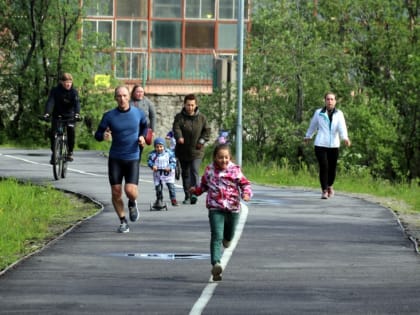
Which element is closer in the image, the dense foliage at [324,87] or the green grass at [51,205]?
the green grass at [51,205]

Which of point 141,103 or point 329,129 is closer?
point 141,103

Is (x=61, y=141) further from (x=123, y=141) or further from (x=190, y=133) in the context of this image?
(x=123, y=141)

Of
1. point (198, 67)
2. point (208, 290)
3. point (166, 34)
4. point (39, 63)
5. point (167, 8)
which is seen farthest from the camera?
point (167, 8)

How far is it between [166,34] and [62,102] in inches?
1596

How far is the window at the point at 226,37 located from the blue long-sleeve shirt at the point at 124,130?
4899 centimetres

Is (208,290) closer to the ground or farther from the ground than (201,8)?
closer to the ground

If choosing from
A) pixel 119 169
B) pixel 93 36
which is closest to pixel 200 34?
pixel 93 36

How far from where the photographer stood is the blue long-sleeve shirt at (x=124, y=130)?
61.1 feet

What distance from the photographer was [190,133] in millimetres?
23125

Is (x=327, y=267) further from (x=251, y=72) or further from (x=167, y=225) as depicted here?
(x=251, y=72)

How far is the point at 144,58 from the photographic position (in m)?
65.1

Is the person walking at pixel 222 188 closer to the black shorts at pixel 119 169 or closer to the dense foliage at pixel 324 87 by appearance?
the black shorts at pixel 119 169

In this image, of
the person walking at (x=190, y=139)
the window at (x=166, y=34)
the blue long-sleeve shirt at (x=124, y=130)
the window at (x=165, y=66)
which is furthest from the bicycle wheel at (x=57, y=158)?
the window at (x=166, y=34)

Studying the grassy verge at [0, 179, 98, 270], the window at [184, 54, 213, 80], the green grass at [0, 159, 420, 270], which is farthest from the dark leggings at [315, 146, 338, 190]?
the window at [184, 54, 213, 80]
